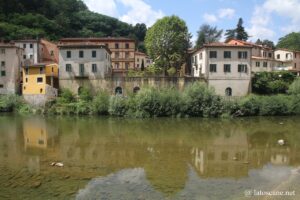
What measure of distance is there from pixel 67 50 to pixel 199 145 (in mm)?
33076

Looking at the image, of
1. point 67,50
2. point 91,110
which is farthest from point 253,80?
point 67,50

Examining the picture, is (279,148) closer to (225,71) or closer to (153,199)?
(153,199)

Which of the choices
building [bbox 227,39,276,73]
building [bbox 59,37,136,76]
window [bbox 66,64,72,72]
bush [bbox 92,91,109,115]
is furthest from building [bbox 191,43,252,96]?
building [bbox 59,37,136,76]

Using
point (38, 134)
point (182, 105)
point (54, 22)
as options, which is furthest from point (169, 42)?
point (54, 22)

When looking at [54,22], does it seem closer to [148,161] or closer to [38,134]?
[38,134]

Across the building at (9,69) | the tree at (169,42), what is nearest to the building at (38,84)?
the building at (9,69)

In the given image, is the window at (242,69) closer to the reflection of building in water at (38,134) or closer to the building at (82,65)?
the building at (82,65)

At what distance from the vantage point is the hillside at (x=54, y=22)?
8481 cm

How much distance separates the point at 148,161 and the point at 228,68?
35.4 meters

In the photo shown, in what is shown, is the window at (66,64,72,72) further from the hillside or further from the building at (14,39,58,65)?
the hillside

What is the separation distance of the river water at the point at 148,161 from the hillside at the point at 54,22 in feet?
166

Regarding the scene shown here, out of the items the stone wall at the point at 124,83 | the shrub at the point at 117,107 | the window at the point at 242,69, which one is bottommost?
the shrub at the point at 117,107

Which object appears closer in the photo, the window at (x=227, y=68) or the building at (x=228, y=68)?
the building at (x=228, y=68)

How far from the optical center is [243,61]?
54.2m
